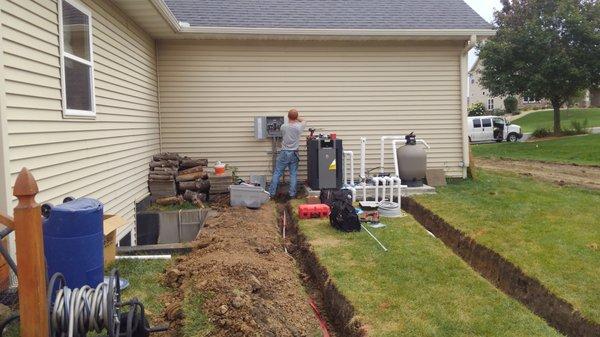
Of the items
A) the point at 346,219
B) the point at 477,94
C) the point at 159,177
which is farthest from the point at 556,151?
the point at 477,94

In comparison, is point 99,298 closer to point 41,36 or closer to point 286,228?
point 41,36

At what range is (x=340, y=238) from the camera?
255 inches

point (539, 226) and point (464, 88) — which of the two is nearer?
point (539, 226)

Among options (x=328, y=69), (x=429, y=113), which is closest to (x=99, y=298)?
(x=328, y=69)

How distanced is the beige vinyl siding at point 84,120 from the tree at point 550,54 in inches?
744

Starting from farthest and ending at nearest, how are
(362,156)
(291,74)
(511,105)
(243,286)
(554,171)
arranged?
(511,105)
(554,171)
(291,74)
(362,156)
(243,286)

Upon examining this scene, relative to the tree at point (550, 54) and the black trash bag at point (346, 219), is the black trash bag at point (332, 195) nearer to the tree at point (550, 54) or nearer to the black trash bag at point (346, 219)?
the black trash bag at point (346, 219)

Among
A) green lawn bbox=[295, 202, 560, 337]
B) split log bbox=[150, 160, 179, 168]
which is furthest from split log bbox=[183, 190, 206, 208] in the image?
green lawn bbox=[295, 202, 560, 337]

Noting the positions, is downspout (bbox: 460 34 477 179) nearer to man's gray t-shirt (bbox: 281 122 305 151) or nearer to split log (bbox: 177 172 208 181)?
man's gray t-shirt (bbox: 281 122 305 151)

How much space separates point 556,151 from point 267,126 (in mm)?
14611

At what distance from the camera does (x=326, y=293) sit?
4988mm

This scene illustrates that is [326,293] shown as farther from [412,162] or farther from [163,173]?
[412,162]

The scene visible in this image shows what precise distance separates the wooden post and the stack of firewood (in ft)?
19.1

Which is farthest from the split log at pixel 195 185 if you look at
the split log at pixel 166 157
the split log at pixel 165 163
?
the split log at pixel 166 157
